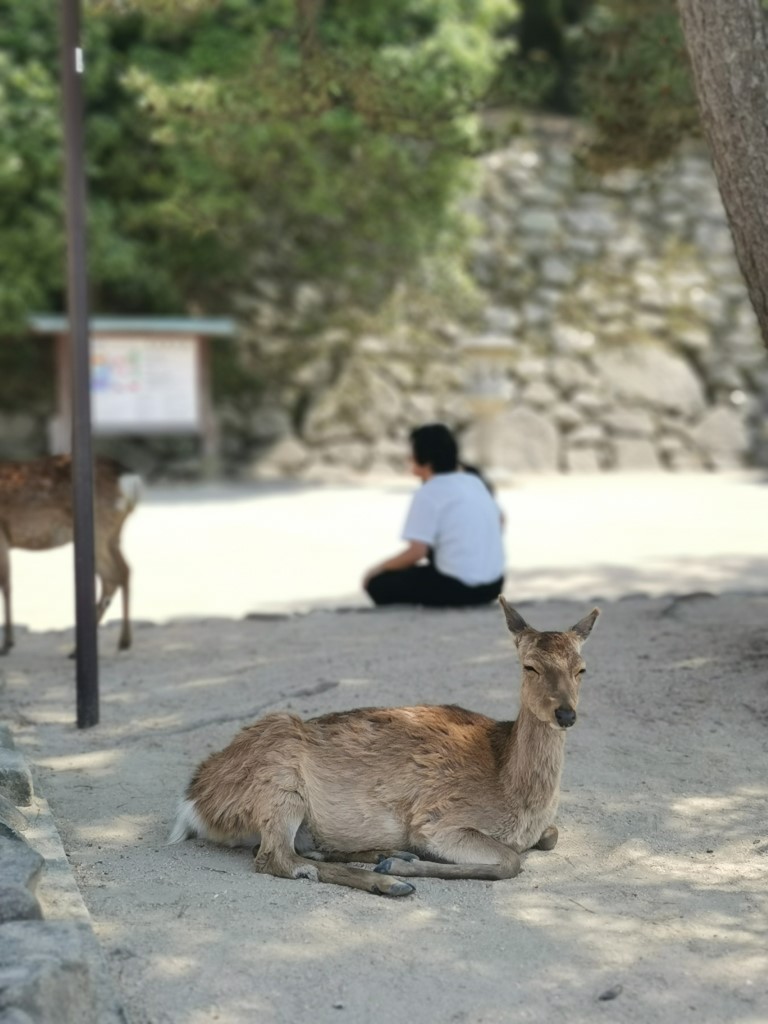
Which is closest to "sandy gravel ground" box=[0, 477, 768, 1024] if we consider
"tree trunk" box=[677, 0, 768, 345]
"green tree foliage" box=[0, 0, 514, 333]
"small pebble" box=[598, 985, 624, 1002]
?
"small pebble" box=[598, 985, 624, 1002]

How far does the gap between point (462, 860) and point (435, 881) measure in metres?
0.10

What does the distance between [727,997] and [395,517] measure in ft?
32.3

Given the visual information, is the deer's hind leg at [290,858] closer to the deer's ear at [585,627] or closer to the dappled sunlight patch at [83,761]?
the deer's ear at [585,627]

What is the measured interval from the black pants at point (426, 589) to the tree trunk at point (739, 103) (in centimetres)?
232

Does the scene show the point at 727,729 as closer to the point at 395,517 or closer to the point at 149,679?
the point at 149,679

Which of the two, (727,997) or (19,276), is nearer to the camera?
(727,997)

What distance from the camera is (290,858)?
358cm

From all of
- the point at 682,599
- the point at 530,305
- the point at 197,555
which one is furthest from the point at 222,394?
the point at 682,599

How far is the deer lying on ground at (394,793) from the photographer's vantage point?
141 inches

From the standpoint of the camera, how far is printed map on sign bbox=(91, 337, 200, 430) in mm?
15578

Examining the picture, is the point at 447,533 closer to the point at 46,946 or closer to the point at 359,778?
the point at 359,778

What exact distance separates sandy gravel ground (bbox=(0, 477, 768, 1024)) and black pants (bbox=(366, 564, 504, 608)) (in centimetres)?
12

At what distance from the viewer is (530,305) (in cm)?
1850

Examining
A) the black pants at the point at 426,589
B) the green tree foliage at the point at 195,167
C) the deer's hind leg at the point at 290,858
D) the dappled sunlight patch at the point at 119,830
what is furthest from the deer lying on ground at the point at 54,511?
the green tree foliage at the point at 195,167
